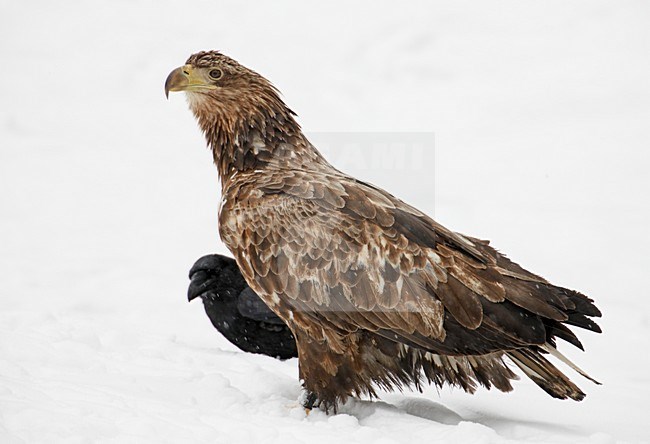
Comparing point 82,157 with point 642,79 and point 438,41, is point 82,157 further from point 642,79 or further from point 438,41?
point 642,79

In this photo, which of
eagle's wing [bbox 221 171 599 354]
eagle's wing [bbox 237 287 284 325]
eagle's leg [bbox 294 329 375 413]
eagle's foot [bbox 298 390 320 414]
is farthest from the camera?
eagle's wing [bbox 237 287 284 325]

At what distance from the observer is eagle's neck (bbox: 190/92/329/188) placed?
5.23 metres

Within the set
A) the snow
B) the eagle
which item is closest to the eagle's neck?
the eagle

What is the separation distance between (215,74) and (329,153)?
351cm

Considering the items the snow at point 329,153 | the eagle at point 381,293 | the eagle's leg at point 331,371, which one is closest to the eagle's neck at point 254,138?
the eagle at point 381,293

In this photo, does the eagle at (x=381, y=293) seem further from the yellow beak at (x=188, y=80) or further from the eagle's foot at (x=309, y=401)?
the yellow beak at (x=188, y=80)

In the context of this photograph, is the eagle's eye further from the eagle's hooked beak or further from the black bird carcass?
the black bird carcass

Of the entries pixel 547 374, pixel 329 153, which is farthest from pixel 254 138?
pixel 329 153

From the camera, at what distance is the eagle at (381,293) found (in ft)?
14.1

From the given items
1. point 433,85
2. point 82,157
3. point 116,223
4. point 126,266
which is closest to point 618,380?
point 126,266

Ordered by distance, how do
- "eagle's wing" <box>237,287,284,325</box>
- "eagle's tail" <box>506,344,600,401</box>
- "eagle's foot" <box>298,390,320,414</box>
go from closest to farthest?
"eagle's tail" <box>506,344,600,401</box> → "eagle's foot" <box>298,390,320,414</box> → "eagle's wing" <box>237,287,284,325</box>

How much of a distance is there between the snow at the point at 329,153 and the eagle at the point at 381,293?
0.84 feet

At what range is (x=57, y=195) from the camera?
425 inches

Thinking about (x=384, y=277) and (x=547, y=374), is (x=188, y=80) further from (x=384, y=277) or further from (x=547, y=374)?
(x=547, y=374)
